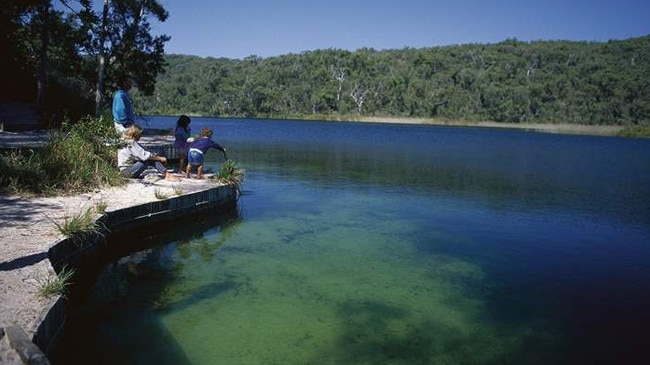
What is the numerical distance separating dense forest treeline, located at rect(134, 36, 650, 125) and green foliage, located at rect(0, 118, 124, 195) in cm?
8535

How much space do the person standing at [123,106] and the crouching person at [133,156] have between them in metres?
0.36

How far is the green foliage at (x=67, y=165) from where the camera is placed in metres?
8.80

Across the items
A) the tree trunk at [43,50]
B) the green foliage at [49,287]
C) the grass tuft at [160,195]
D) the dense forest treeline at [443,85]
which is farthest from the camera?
the dense forest treeline at [443,85]

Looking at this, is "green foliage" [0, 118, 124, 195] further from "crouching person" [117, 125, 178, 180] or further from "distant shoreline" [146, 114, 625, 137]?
"distant shoreline" [146, 114, 625, 137]

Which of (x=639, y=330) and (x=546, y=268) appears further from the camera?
(x=546, y=268)

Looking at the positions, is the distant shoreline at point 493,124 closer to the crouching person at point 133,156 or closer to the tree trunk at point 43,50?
the tree trunk at point 43,50

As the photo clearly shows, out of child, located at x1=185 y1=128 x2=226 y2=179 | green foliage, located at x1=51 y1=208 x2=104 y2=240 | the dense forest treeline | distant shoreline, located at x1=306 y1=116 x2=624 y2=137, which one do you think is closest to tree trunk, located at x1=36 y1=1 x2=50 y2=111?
child, located at x1=185 y1=128 x2=226 y2=179

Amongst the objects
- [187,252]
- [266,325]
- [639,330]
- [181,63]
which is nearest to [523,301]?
[639,330]

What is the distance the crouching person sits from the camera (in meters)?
10.5

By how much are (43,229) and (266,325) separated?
3.52 meters

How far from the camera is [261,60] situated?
152 meters

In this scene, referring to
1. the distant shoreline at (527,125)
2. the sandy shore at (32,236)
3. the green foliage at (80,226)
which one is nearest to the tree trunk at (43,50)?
the sandy shore at (32,236)

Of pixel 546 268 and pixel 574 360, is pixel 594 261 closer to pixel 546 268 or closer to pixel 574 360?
pixel 546 268

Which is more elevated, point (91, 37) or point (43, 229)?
point (91, 37)
